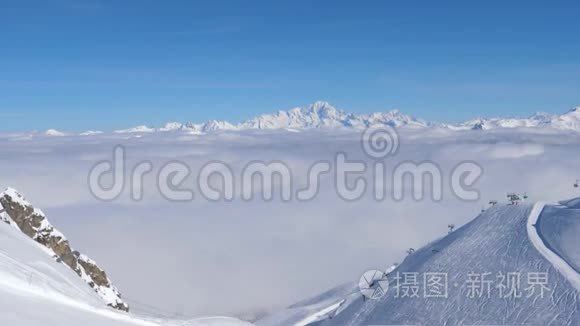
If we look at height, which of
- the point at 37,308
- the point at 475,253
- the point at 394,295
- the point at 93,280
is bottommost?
the point at 93,280

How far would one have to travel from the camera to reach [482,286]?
121 ft

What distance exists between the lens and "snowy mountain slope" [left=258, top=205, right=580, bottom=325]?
3203cm

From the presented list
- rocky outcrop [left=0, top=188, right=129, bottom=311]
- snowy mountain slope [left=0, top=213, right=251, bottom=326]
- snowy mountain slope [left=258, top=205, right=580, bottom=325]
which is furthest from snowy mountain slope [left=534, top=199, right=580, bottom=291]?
rocky outcrop [left=0, top=188, right=129, bottom=311]

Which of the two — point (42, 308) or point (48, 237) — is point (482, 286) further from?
point (48, 237)

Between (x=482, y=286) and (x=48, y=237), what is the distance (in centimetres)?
6132

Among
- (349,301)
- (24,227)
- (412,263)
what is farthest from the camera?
(24,227)

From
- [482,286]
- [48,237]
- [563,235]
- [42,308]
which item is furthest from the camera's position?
[48,237]

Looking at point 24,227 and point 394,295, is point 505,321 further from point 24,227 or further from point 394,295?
point 24,227

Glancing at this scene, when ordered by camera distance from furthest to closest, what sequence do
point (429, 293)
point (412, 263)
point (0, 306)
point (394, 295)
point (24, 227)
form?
point (24, 227), point (412, 263), point (394, 295), point (429, 293), point (0, 306)

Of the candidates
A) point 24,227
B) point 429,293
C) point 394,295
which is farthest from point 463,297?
point 24,227

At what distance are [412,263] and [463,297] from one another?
1289 centimetres

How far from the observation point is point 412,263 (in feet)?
162

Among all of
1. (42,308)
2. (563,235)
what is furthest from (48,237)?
(42,308)

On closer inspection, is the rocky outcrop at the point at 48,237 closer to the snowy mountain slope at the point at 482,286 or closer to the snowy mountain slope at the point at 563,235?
the snowy mountain slope at the point at 482,286
